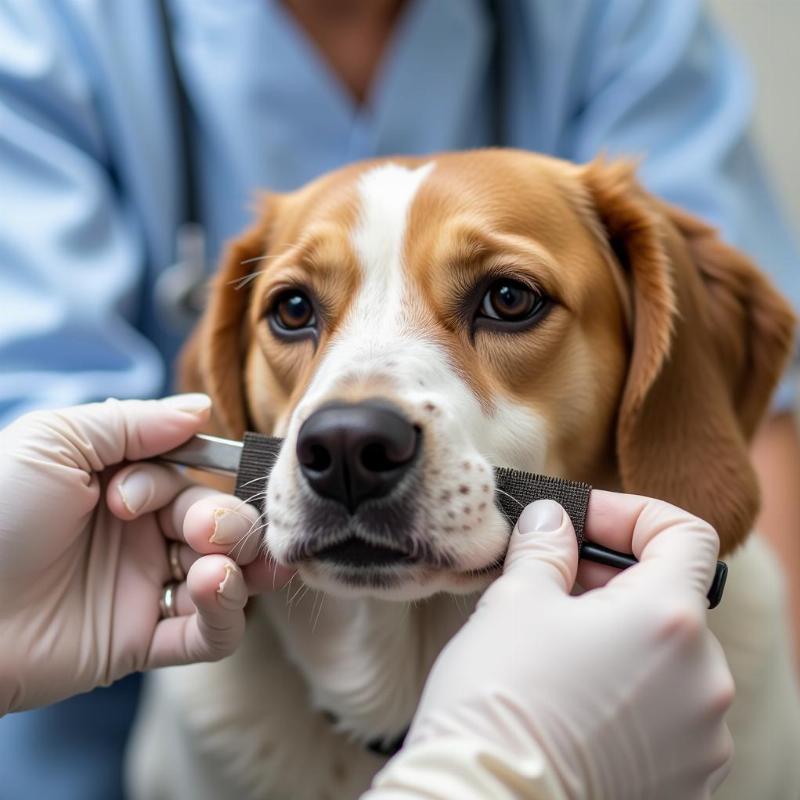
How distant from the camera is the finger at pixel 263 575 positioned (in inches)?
38.1

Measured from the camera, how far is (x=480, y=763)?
2.15 ft

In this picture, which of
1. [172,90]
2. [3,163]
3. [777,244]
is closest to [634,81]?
[777,244]

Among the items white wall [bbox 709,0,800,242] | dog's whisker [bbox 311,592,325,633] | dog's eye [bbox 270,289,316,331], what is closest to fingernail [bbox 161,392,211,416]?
dog's eye [bbox 270,289,316,331]

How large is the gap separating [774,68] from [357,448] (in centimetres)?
251

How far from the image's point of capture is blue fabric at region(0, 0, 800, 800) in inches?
56.2

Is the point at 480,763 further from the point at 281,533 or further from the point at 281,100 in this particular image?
the point at 281,100

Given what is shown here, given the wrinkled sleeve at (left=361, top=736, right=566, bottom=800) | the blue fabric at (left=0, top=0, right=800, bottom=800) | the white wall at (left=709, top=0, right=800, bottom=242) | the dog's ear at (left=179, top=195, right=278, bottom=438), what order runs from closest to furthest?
the wrinkled sleeve at (left=361, top=736, right=566, bottom=800) → the dog's ear at (left=179, top=195, right=278, bottom=438) → the blue fabric at (left=0, top=0, right=800, bottom=800) → the white wall at (left=709, top=0, right=800, bottom=242)

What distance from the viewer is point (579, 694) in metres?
0.71

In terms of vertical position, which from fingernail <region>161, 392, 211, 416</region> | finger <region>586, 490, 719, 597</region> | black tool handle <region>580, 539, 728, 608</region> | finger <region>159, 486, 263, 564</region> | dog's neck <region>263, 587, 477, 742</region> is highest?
finger <region>586, 490, 719, 597</region>

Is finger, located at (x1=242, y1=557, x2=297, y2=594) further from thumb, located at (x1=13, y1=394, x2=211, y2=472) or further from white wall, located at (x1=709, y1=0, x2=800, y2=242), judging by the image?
white wall, located at (x1=709, y1=0, x2=800, y2=242)

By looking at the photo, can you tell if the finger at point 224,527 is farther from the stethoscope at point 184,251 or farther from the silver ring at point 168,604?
the stethoscope at point 184,251

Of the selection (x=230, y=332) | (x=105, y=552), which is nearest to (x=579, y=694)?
(x=105, y=552)

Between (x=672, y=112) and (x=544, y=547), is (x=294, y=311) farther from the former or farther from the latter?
(x=672, y=112)

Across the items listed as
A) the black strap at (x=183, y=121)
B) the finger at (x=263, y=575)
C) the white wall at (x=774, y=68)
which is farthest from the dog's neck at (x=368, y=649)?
the white wall at (x=774, y=68)
